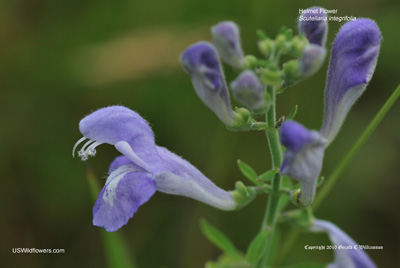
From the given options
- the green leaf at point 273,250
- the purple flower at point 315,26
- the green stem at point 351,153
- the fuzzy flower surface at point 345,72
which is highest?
the purple flower at point 315,26

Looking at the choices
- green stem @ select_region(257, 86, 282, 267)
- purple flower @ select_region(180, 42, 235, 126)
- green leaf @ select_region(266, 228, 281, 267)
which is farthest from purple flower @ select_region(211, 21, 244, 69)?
green leaf @ select_region(266, 228, 281, 267)

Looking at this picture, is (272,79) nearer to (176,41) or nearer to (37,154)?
(176,41)

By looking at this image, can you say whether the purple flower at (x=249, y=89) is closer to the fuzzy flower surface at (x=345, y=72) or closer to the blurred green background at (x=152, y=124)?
the fuzzy flower surface at (x=345, y=72)

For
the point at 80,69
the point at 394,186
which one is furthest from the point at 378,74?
the point at 80,69

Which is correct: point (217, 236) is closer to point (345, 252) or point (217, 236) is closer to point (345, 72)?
point (345, 252)

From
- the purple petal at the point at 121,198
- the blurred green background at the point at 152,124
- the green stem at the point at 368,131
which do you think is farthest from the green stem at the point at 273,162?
the blurred green background at the point at 152,124

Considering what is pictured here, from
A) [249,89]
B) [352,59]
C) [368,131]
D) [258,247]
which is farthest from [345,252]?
[249,89]

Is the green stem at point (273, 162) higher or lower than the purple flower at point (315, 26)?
lower
